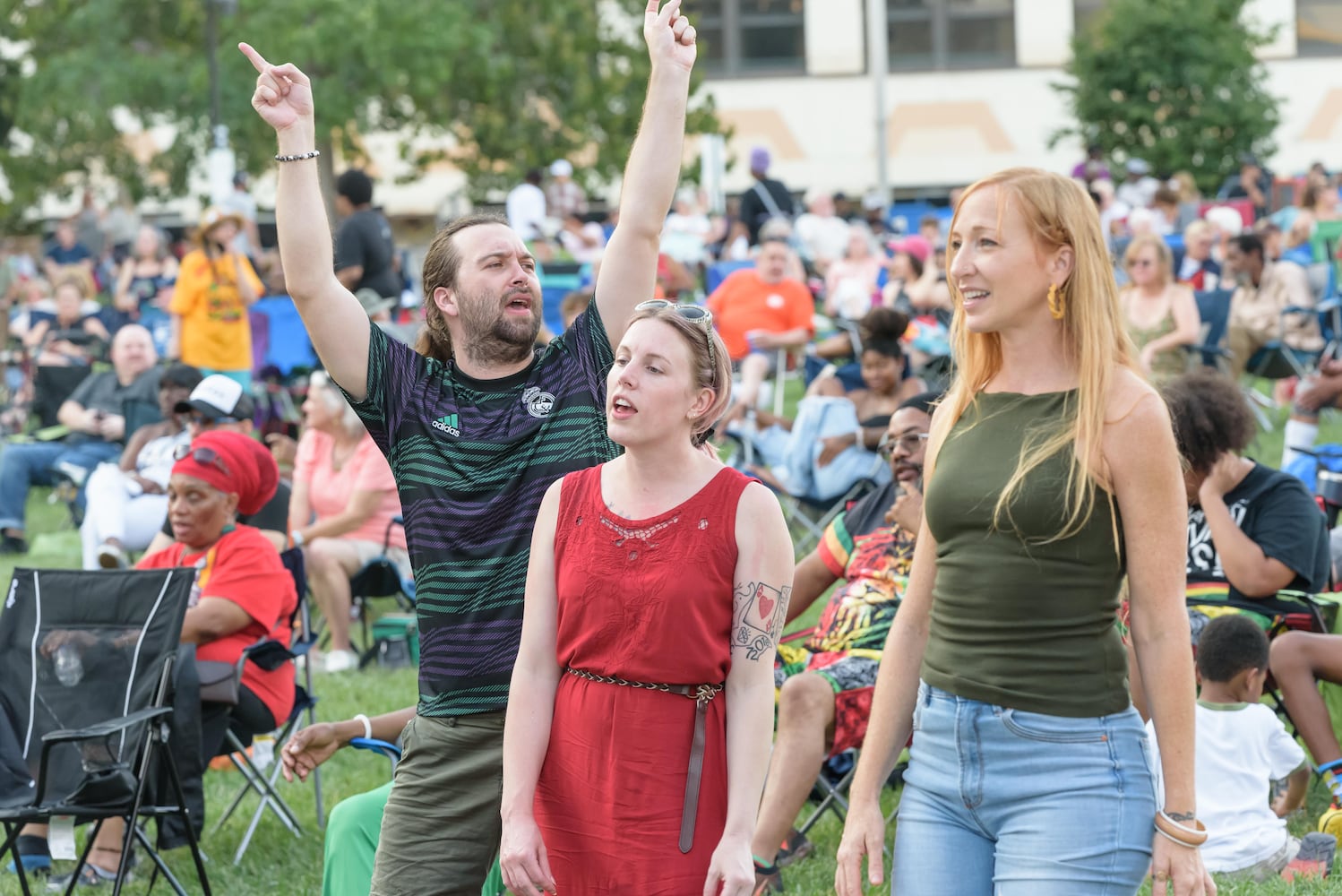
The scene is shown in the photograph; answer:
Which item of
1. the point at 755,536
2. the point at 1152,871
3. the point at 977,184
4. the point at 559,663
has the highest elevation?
the point at 977,184

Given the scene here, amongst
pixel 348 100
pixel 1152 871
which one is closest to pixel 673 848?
pixel 1152 871

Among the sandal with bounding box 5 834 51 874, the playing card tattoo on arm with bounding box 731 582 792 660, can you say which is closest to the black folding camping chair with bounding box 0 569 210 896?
the sandal with bounding box 5 834 51 874

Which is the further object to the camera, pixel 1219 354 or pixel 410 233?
pixel 410 233

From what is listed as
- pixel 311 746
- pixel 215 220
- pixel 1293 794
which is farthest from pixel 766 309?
pixel 311 746

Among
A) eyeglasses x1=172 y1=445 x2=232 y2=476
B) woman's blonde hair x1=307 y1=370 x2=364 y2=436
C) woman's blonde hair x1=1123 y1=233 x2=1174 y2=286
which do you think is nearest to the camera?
eyeglasses x1=172 y1=445 x2=232 y2=476

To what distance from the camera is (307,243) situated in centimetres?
317

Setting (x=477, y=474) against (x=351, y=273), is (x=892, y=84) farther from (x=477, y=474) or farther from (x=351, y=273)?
(x=477, y=474)

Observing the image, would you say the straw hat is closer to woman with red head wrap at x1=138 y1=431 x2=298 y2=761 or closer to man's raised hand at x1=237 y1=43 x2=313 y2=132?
woman with red head wrap at x1=138 y1=431 x2=298 y2=761

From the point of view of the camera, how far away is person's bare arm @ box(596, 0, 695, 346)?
3174 millimetres

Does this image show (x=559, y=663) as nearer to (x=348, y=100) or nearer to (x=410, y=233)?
(x=348, y=100)

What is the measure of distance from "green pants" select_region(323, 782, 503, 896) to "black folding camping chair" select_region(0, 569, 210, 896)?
1252mm

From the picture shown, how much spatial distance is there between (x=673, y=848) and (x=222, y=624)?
126 inches

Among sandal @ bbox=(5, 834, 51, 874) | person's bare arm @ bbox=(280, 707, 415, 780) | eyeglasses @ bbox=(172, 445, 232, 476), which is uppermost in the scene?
eyeglasses @ bbox=(172, 445, 232, 476)

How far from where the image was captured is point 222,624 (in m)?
5.54
